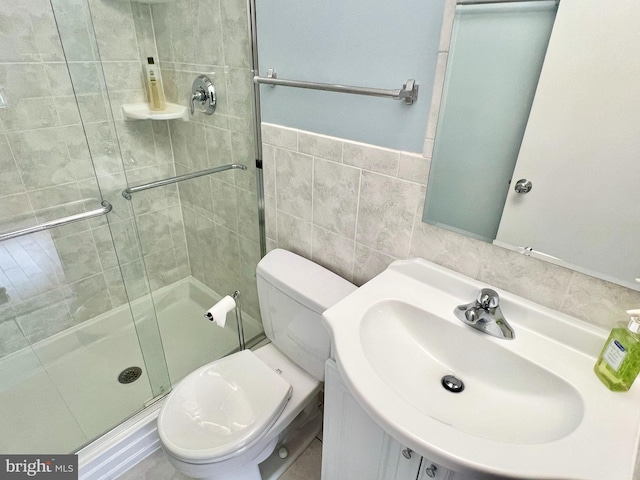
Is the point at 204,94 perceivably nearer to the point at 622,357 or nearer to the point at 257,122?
the point at 257,122

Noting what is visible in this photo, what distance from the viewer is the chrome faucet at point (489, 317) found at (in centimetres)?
82

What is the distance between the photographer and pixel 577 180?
0.75 metres

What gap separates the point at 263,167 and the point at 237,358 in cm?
75

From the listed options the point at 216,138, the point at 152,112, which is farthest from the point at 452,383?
the point at 152,112

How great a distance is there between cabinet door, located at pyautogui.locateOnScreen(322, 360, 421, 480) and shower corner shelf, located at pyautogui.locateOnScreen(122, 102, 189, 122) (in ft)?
4.73

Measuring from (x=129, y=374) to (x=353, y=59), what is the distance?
174 cm

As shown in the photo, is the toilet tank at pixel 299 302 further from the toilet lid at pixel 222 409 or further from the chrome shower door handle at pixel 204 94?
the chrome shower door handle at pixel 204 94

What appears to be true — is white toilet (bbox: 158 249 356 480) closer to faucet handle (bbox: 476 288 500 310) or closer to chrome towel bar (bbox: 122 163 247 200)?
faucet handle (bbox: 476 288 500 310)

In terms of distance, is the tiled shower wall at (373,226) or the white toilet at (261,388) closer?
the tiled shower wall at (373,226)

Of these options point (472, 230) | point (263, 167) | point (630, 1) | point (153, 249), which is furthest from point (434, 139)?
point (153, 249)

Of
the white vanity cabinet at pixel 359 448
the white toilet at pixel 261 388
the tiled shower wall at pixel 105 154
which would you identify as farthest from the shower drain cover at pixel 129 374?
the white vanity cabinet at pixel 359 448

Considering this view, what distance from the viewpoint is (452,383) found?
83 centimetres

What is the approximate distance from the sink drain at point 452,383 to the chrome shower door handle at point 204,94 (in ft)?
4.81

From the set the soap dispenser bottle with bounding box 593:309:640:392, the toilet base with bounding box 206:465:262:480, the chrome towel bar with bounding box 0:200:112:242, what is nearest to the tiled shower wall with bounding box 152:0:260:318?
the chrome towel bar with bounding box 0:200:112:242
